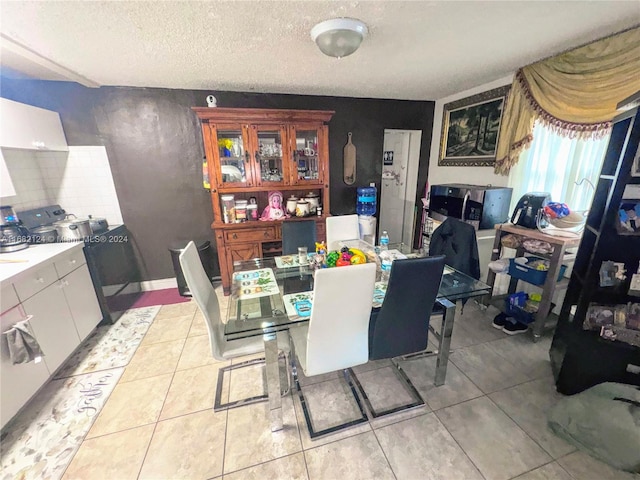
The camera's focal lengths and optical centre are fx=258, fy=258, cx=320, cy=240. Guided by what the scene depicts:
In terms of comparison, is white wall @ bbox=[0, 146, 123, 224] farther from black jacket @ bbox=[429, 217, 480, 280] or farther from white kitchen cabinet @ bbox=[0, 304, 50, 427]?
black jacket @ bbox=[429, 217, 480, 280]

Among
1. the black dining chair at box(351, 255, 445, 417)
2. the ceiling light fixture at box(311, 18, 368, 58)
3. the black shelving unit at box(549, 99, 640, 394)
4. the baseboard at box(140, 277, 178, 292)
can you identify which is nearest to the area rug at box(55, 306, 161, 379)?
the baseboard at box(140, 277, 178, 292)

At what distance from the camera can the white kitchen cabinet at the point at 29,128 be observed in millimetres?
1964

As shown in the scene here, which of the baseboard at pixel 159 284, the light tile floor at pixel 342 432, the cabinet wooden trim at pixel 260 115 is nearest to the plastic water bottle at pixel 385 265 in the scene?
the light tile floor at pixel 342 432

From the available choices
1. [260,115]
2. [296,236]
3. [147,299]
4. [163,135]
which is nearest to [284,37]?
[260,115]

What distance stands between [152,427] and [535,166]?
355cm

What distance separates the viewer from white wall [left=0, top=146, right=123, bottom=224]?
2398 millimetres

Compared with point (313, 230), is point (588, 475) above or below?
below

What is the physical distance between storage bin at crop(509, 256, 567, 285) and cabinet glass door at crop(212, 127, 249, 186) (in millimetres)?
2751

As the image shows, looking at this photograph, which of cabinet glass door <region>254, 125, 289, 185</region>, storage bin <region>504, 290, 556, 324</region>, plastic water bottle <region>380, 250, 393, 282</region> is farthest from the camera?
cabinet glass door <region>254, 125, 289, 185</region>

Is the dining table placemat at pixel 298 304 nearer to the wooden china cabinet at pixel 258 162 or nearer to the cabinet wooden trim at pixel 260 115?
the wooden china cabinet at pixel 258 162

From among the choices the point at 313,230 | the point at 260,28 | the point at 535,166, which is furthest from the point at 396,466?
the point at 535,166

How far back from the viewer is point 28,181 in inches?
94.7

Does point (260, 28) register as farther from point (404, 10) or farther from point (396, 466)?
point (396, 466)

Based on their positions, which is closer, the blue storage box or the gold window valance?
the gold window valance
